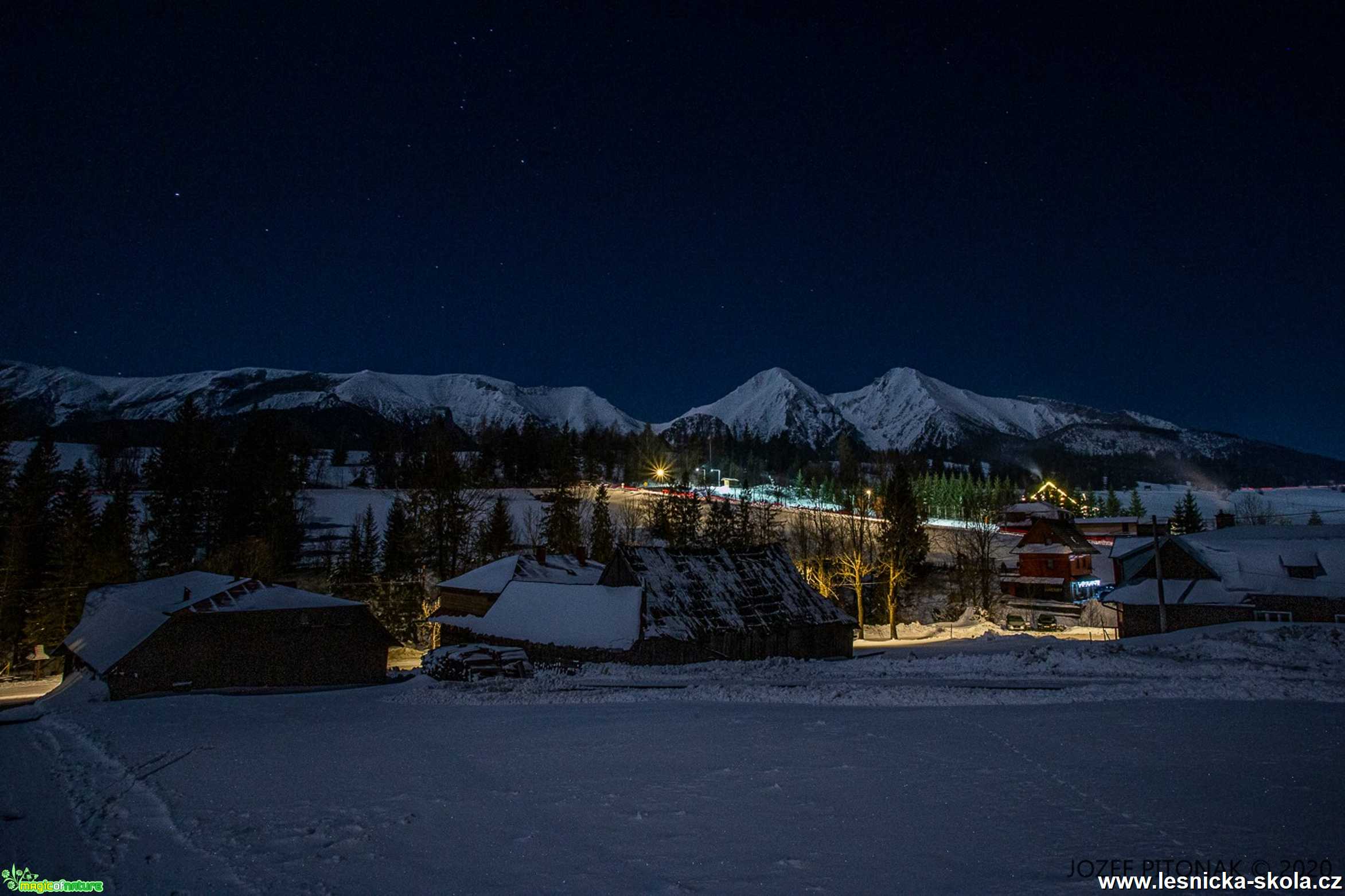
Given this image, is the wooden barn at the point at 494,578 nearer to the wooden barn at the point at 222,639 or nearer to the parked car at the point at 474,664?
the wooden barn at the point at 222,639

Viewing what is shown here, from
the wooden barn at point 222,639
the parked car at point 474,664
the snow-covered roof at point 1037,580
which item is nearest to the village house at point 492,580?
the wooden barn at point 222,639

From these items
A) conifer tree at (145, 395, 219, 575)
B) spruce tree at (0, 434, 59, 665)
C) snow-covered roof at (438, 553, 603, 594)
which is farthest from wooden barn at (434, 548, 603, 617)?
conifer tree at (145, 395, 219, 575)

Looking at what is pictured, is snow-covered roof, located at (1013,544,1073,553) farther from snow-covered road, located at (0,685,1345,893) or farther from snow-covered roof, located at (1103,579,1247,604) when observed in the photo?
snow-covered road, located at (0,685,1345,893)

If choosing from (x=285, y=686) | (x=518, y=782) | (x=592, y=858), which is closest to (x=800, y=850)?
(x=592, y=858)

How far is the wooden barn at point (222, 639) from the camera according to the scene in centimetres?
3133

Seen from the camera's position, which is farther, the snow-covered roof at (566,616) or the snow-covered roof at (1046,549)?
the snow-covered roof at (1046,549)

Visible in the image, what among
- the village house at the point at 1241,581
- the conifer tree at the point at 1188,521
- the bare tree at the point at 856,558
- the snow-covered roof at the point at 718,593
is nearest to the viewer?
the snow-covered roof at the point at 718,593

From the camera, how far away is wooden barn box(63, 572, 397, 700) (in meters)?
31.3

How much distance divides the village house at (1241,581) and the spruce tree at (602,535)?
140 feet

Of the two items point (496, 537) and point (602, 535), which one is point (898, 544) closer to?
point (602, 535)

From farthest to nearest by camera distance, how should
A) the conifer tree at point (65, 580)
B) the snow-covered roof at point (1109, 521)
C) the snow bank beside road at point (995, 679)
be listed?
the snow-covered roof at point (1109, 521) < the conifer tree at point (65, 580) < the snow bank beside road at point (995, 679)

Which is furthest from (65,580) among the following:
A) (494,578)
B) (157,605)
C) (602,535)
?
(602,535)

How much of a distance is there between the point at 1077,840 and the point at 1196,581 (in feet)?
141

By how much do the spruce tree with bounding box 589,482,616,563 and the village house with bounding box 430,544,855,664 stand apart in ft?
94.5
